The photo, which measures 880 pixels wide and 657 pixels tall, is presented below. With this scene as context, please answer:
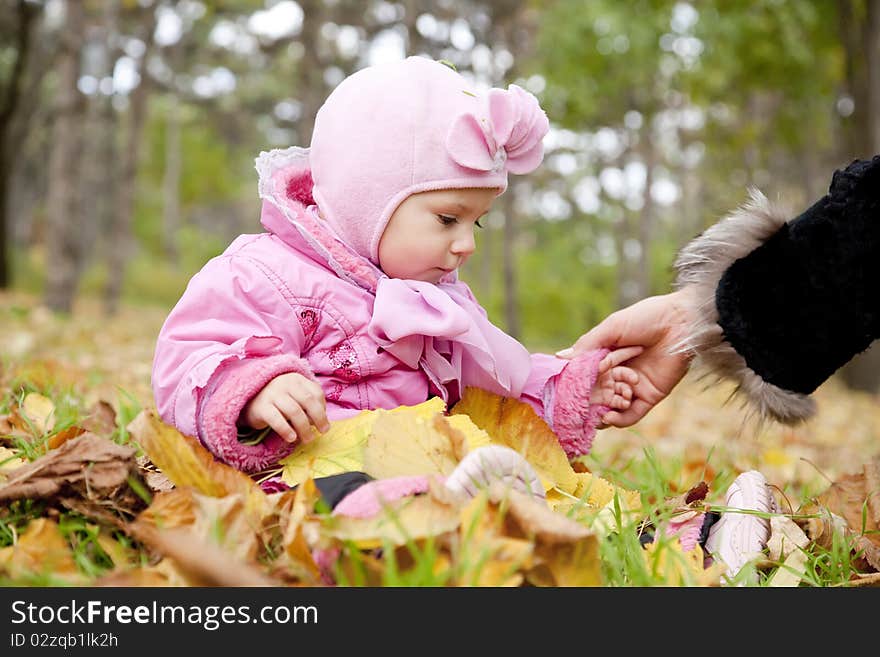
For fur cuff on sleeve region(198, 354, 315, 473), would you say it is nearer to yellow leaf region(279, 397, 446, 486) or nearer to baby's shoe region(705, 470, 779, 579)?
yellow leaf region(279, 397, 446, 486)

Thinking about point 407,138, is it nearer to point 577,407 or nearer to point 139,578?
point 577,407

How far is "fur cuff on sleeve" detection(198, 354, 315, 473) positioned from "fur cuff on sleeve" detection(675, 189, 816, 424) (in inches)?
31.2

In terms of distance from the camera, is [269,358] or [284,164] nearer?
[269,358]

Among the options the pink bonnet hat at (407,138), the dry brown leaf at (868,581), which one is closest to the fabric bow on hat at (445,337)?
the pink bonnet hat at (407,138)

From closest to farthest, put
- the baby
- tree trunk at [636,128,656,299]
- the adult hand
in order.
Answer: the baby → the adult hand → tree trunk at [636,128,656,299]

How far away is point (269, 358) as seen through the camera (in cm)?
146

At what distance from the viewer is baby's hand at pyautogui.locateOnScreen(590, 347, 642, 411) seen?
1.91 m

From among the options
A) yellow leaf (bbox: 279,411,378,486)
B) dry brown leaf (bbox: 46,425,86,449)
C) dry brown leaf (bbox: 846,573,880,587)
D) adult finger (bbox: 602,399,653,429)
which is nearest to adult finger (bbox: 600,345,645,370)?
adult finger (bbox: 602,399,653,429)

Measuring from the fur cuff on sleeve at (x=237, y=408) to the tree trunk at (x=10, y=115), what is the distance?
10057mm

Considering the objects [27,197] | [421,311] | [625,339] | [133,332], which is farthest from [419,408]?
[27,197]

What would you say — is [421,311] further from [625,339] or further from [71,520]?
[71,520]

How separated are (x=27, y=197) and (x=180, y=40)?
401 inches

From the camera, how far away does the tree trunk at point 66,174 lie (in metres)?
8.16

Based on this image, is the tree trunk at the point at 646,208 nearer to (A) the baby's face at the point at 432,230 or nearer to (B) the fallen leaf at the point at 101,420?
(B) the fallen leaf at the point at 101,420
